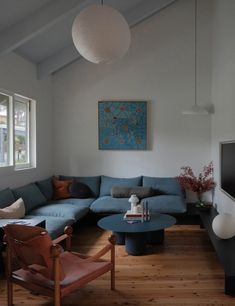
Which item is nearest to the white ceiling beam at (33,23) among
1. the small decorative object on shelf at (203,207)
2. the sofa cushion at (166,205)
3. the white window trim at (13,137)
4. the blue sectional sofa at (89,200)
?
the white window trim at (13,137)

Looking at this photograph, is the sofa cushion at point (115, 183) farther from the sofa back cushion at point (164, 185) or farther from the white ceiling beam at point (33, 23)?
the white ceiling beam at point (33, 23)

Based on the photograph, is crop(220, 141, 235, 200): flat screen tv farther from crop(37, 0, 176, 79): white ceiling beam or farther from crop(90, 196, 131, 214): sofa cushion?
crop(37, 0, 176, 79): white ceiling beam

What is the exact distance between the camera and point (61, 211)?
4199 mm

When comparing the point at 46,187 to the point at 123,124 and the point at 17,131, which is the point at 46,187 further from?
the point at 123,124

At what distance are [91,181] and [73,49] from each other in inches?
90.7

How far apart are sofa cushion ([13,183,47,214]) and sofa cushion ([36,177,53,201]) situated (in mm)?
161

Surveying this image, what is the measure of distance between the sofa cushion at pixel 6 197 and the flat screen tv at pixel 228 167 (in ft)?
8.90

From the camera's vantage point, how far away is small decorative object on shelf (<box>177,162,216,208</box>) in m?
5.07

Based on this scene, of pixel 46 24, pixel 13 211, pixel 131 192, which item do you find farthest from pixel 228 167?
pixel 46 24

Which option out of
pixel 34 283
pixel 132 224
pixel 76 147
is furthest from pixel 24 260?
pixel 76 147

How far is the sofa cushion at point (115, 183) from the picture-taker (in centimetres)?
543

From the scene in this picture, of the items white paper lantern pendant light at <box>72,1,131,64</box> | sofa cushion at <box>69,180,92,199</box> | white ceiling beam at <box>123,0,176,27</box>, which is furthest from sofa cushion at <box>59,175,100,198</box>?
white paper lantern pendant light at <box>72,1,131,64</box>

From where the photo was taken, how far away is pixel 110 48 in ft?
7.19

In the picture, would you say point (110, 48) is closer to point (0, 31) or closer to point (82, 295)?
point (82, 295)
